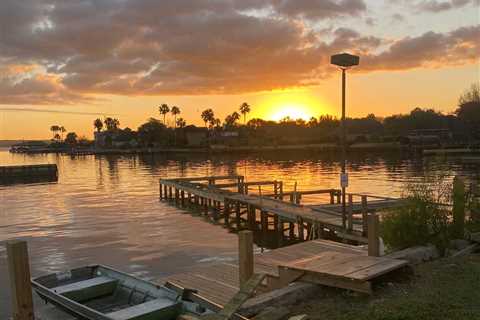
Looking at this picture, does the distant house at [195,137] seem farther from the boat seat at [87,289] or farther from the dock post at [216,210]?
the boat seat at [87,289]

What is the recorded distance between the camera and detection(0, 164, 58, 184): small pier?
6103 cm

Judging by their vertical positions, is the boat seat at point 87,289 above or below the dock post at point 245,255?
below

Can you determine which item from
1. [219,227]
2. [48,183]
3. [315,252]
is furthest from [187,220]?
[48,183]

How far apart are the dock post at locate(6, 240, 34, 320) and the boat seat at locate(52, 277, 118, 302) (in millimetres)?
1818

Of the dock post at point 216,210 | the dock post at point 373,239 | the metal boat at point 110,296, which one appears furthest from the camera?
the dock post at point 216,210

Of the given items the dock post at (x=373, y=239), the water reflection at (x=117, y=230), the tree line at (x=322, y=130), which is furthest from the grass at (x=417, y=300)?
the tree line at (x=322, y=130)

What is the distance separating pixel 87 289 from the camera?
35.7 feet

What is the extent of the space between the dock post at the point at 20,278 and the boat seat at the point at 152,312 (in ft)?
5.15

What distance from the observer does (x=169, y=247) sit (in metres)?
20.6

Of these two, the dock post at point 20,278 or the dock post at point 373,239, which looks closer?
the dock post at point 20,278

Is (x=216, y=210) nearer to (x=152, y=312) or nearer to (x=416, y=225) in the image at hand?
(x=416, y=225)

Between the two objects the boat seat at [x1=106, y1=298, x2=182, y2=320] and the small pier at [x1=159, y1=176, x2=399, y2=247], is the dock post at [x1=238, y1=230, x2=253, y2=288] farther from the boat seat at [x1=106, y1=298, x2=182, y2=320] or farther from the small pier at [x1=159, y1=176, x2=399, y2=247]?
the small pier at [x1=159, y1=176, x2=399, y2=247]

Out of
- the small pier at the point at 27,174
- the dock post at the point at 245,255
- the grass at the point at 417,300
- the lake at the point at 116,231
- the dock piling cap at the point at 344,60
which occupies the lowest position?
the lake at the point at 116,231

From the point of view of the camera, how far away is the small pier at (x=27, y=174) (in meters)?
61.0
